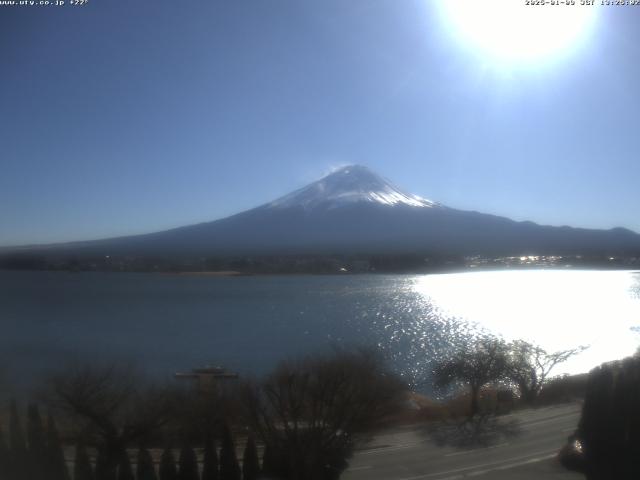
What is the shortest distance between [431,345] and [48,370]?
292 cm

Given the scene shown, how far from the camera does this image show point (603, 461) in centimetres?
265

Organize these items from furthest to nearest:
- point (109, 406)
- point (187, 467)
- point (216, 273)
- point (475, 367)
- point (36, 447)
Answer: point (216, 273) → point (475, 367) → point (109, 406) → point (36, 447) → point (187, 467)

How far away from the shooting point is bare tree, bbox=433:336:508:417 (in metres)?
3.55

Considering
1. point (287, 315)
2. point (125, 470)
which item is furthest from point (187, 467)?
point (287, 315)

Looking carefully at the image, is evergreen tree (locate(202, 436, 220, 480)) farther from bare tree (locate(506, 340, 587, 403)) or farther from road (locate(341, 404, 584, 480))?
bare tree (locate(506, 340, 587, 403))

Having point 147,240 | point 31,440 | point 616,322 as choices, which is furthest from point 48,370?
point 147,240

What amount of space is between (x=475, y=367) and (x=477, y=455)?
0.90 meters

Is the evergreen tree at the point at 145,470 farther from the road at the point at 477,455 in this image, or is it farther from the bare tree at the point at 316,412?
the road at the point at 477,455

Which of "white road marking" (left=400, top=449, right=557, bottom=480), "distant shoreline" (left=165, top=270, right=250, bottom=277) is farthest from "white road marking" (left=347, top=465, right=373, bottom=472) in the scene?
"distant shoreline" (left=165, top=270, right=250, bottom=277)

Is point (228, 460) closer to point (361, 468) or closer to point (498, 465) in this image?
point (361, 468)

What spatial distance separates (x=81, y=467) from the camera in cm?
273

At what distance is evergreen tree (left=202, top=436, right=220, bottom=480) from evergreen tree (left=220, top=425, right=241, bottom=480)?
3 centimetres

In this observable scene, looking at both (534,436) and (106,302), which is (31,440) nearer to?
(534,436)

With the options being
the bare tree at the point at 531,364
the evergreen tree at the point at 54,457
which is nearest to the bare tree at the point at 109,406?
the evergreen tree at the point at 54,457
